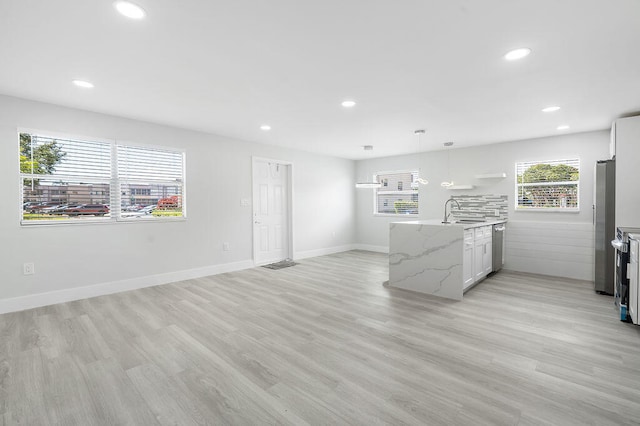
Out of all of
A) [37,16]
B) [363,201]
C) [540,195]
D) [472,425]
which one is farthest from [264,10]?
[363,201]

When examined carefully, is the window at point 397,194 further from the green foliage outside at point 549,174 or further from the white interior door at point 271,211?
the white interior door at point 271,211

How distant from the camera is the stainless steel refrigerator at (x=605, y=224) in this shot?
411 centimetres

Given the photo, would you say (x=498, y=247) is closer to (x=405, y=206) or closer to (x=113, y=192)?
(x=405, y=206)

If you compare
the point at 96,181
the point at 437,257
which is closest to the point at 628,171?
the point at 437,257

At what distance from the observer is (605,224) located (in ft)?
13.7

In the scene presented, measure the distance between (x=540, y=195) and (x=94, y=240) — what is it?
7.24 m

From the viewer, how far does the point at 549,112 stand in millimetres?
4027

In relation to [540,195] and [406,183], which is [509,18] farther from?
[406,183]

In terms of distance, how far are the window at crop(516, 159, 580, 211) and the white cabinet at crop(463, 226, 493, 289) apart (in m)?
1.34

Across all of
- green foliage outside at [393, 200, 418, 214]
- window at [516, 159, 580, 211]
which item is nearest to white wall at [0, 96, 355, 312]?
green foliage outside at [393, 200, 418, 214]

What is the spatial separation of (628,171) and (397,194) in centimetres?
425

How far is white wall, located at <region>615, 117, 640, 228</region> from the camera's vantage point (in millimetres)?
3877

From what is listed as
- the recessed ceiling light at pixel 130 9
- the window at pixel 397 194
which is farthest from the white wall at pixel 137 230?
the recessed ceiling light at pixel 130 9

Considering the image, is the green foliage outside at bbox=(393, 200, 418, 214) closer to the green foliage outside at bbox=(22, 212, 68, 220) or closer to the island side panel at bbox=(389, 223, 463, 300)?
the island side panel at bbox=(389, 223, 463, 300)
